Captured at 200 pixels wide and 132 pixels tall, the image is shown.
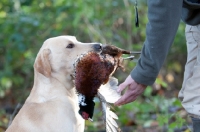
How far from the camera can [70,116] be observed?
13.2 ft

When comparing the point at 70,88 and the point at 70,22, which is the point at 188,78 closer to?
the point at 70,88

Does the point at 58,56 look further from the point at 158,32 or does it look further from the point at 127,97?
the point at 158,32

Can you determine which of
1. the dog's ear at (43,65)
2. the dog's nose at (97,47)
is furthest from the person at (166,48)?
the dog's ear at (43,65)

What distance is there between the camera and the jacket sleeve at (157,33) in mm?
3162

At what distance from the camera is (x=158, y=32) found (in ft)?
10.6

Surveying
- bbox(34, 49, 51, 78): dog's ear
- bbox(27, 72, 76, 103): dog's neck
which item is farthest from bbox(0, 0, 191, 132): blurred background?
bbox(34, 49, 51, 78): dog's ear

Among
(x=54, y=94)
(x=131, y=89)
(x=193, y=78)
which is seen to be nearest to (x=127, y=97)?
(x=131, y=89)

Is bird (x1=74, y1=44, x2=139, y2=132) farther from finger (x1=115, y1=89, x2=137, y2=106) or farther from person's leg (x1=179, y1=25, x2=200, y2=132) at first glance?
person's leg (x1=179, y1=25, x2=200, y2=132)

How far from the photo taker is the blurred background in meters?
6.03

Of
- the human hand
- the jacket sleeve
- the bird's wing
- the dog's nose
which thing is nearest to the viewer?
the jacket sleeve

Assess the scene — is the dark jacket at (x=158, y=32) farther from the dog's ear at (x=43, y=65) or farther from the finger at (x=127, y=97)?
the dog's ear at (x=43, y=65)

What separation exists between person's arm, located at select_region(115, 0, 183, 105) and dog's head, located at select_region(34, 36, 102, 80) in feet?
2.49

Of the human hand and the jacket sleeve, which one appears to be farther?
the human hand

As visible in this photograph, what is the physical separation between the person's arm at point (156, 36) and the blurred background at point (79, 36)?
2220mm
